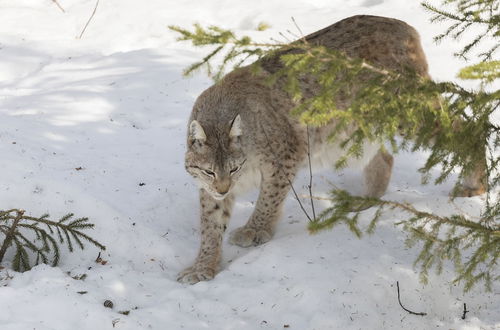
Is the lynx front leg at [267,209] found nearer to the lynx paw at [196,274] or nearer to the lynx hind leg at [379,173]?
the lynx paw at [196,274]

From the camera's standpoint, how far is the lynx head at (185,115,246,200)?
5320 mm

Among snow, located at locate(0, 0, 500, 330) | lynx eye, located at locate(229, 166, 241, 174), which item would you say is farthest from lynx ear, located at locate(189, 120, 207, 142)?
snow, located at locate(0, 0, 500, 330)

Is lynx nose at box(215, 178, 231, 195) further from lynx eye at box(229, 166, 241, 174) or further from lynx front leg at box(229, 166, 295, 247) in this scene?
lynx front leg at box(229, 166, 295, 247)

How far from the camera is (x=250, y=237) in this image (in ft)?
19.4

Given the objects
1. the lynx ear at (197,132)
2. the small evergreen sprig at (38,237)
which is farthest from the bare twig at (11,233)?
the lynx ear at (197,132)

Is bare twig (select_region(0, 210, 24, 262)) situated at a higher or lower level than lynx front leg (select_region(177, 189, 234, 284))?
higher

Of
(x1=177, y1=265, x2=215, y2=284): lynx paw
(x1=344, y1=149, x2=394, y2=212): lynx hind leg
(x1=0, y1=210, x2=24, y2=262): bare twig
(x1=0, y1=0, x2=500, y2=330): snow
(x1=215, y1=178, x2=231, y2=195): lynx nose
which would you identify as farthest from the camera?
(x1=344, y1=149, x2=394, y2=212): lynx hind leg

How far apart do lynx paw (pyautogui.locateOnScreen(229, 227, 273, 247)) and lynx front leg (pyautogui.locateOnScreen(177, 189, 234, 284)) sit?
216 millimetres

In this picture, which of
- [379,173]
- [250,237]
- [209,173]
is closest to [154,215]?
[250,237]

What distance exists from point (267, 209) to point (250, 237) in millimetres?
294

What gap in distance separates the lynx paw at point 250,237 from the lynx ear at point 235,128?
0.99 m

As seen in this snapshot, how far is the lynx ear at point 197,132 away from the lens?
5.25 meters

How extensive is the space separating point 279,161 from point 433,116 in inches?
101

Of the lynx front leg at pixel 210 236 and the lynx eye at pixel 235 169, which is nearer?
the lynx front leg at pixel 210 236
